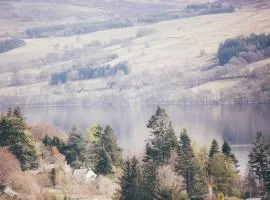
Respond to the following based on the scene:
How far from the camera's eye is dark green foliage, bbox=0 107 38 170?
6150cm

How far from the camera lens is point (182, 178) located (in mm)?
59312

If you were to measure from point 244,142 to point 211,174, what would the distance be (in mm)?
61189

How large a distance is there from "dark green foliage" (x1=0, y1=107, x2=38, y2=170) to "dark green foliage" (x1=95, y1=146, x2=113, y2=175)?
18.1ft

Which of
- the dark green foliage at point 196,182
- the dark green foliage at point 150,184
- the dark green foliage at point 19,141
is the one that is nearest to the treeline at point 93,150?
the dark green foliage at point 19,141

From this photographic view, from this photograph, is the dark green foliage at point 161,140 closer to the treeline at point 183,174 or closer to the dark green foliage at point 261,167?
the treeline at point 183,174

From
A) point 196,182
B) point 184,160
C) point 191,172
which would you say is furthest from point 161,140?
point 196,182

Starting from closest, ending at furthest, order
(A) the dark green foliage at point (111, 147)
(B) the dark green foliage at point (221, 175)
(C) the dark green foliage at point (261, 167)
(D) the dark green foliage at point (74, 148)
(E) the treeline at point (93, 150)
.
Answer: (B) the dark green foliage at point (221, 175) → (C) the dark green foliage at point (261, 167) → (E) the treeline at point (93, 150) → (A) the dark green foliage at point (111, 147) → (D) the dark green foliage at point (74, 148)

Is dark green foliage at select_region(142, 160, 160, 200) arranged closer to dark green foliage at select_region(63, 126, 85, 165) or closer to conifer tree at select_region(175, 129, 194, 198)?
conifer tree at select_region(175, 129, 194, 198)

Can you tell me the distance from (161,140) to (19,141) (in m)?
11.1

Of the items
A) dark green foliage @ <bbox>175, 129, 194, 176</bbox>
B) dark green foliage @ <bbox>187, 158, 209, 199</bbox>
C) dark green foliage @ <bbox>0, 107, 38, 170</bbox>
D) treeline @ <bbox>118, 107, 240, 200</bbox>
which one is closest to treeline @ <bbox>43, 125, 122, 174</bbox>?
treeline @ <bbox>118, 107, 240, 200</bbox>

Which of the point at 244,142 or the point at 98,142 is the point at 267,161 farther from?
the point at 244,142

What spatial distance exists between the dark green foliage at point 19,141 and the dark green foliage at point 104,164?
5520 millimetres

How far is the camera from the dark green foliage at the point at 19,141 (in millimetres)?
61500

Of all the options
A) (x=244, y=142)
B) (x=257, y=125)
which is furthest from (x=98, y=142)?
(x=257, y=125)
